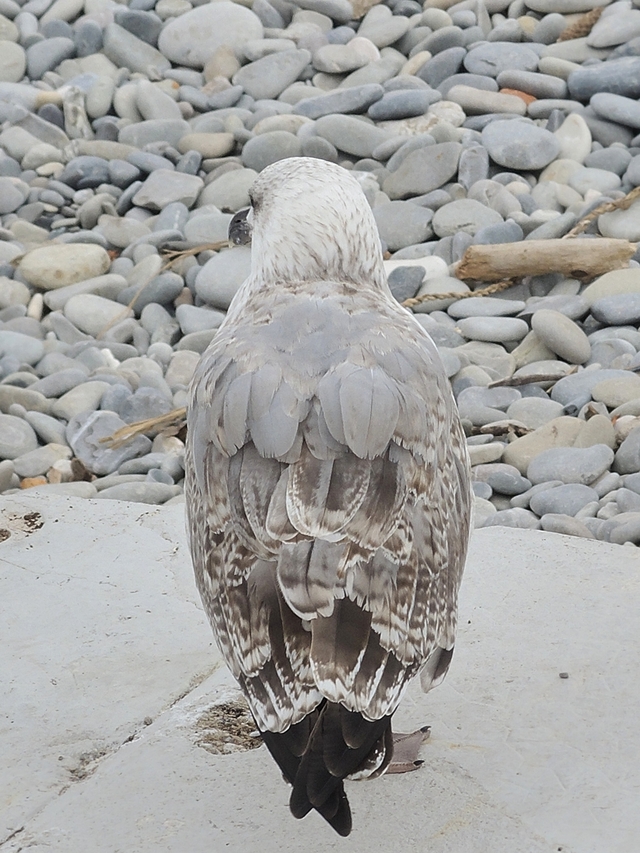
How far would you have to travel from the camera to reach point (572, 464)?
517 centimetres

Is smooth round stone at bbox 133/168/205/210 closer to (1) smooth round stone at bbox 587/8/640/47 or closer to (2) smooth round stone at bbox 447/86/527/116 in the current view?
(2) smooth round stone at bbox 447/86/527/116

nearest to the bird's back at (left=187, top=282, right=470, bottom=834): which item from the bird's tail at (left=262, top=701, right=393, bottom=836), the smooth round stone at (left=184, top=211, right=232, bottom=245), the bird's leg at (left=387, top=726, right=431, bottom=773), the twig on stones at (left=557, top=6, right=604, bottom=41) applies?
the bird's tail at (left=262, top=701, right=393, bottom=836)

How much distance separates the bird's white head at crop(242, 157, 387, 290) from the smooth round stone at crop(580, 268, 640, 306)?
3.19 metres

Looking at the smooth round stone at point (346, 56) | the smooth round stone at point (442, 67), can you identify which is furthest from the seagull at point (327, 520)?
the smooth round stone at point (346, 56)

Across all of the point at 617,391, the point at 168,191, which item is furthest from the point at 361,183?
the point at 617,391

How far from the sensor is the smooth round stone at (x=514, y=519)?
15.9 feet

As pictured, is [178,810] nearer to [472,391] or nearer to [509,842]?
[509,842]

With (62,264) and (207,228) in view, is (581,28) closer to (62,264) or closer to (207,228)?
(207,228)

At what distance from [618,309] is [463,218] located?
1.46 metres

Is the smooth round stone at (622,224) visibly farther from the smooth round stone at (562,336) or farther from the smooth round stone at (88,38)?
the smooth round stone at (88,38)

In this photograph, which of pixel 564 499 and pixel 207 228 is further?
pixel 207 228

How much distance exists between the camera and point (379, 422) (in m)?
2.70

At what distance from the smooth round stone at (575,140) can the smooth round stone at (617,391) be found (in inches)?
106

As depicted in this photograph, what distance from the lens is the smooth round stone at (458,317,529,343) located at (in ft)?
21.1
